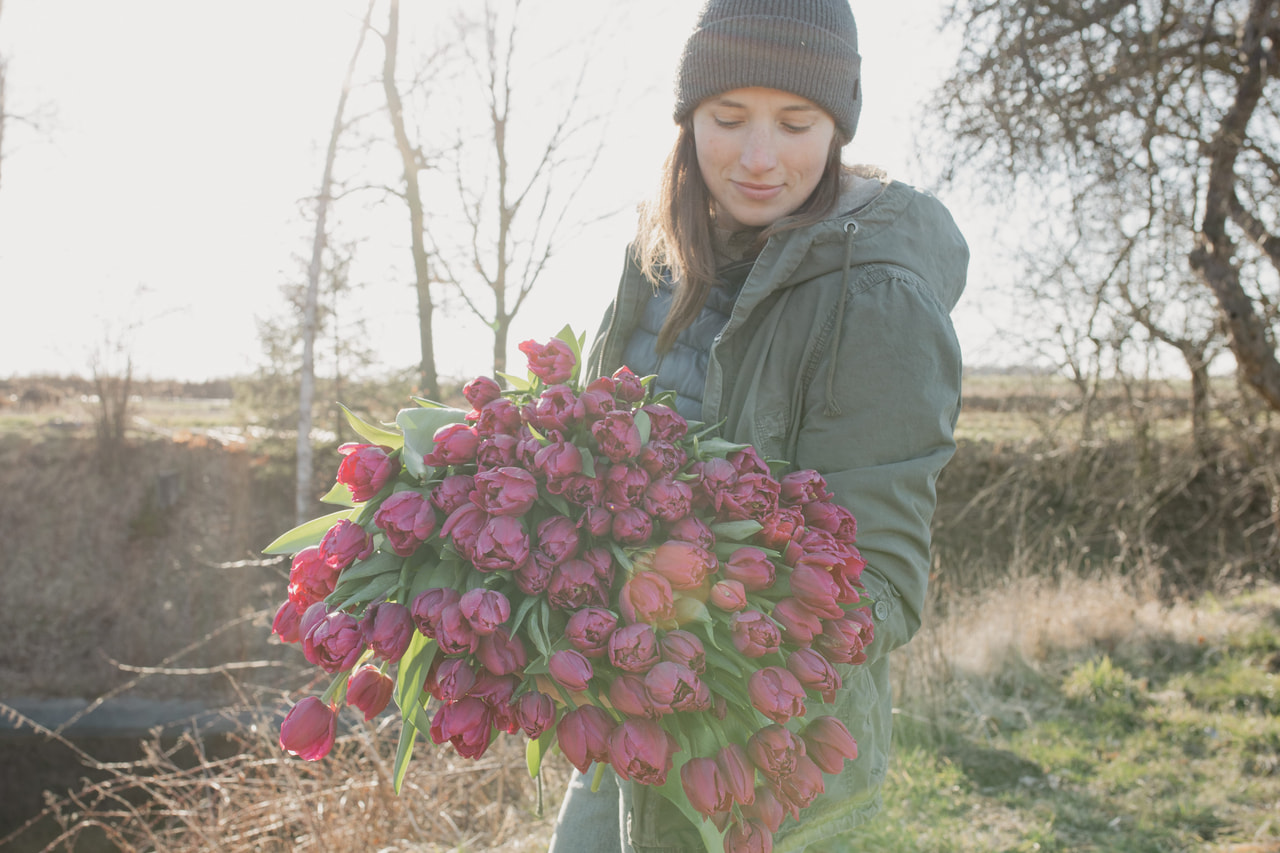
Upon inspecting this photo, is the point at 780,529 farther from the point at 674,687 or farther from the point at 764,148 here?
the point at 764,148

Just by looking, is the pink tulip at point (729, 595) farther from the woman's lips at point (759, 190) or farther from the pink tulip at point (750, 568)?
the woman's lips at point (759, 190)

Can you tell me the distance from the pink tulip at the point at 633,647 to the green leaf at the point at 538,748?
0.54 ft

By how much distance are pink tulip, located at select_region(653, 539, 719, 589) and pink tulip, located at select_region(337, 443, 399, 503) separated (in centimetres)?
34

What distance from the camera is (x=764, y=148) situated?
4.50 ft

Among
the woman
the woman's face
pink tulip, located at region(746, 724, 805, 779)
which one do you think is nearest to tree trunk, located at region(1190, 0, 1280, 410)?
the woman

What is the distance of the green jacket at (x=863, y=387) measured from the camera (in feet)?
3.92

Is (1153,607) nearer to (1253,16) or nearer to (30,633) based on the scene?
(1253,16)

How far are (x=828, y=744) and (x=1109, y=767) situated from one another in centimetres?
361

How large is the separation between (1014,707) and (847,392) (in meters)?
4.03

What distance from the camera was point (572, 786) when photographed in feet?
5.24

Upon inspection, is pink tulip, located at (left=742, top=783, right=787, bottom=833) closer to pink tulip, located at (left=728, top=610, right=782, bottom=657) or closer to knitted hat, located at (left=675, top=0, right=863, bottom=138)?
pink tulip, located at (left=728, top=610, right=782, bottom=657)

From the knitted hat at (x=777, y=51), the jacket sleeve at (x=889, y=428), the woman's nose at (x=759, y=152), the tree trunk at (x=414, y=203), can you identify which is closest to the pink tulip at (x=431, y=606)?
the jacket sleeve at (x=889, y=428)

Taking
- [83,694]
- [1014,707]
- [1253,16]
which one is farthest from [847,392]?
[83,694]

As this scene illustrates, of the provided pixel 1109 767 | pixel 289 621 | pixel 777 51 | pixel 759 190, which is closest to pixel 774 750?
pixel 289 621
